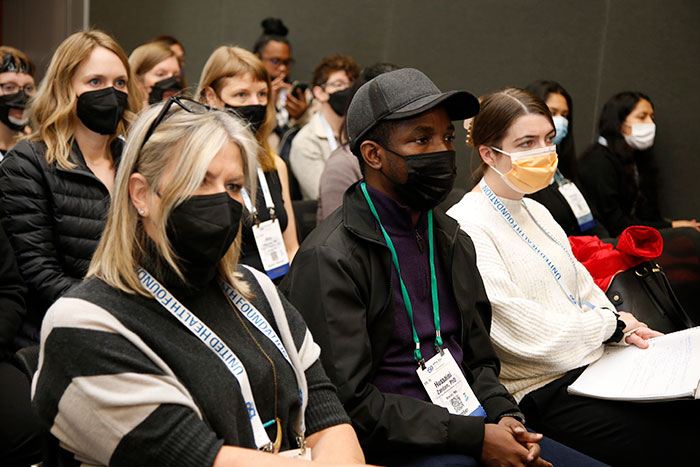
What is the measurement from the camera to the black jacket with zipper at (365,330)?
2000 millimetres

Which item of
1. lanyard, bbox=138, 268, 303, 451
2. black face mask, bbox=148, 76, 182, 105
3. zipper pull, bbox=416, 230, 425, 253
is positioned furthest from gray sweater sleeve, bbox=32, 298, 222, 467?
black face mask, bbox=148, 76, 182, 105

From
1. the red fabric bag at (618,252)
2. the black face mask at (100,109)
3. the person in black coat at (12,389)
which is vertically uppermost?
the black face mask at (100,109)

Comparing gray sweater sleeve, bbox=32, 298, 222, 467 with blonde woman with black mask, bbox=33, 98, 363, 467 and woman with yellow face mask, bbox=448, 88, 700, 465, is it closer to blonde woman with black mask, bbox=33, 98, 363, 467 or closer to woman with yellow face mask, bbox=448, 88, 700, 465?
blonde woman with black mask, bbox=33, 98, 363, 467

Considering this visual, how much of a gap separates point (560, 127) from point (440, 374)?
2.76m

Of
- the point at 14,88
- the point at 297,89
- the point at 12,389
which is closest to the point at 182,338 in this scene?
the point at 12,389

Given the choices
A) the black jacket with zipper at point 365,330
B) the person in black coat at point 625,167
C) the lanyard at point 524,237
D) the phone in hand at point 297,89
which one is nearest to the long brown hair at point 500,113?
the lanyard at point 524,237

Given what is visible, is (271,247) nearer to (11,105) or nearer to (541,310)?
(541,310)

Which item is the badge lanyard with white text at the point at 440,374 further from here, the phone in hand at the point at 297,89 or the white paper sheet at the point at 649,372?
the phone in hand at the point at 297,89

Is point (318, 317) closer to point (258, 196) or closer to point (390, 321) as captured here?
point (390, 321)

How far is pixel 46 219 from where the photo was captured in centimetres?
282

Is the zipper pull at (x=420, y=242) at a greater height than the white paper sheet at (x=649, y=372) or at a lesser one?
greater

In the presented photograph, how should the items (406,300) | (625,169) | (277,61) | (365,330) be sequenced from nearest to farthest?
(365,330), (406,300), (625,169), (277,61)

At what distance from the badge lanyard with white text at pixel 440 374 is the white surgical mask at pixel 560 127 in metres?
2.57

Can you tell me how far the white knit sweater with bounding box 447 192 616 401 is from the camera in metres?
2.54
